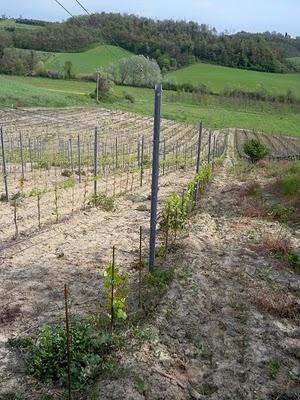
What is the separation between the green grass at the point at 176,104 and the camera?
50.1 meters

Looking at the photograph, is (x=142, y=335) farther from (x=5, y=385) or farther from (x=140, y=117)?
(x=140, y=117)

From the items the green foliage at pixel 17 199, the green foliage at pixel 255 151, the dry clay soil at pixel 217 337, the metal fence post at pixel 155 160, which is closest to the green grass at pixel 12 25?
the green foliage at pixel 255 151

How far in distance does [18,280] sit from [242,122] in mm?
48962

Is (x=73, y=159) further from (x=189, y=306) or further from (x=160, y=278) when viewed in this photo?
(x=189, y=306)

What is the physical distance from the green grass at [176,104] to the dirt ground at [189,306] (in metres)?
38.8

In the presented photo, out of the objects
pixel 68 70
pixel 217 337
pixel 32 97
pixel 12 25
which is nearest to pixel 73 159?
pixel 217 337

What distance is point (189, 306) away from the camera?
21.8ft

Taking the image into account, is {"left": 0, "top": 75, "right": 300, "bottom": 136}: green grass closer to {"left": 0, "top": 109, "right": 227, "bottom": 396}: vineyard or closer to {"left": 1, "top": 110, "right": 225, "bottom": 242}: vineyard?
{"left": 1, "top": 110, "right": 225, "bottom": 242}: vineyard

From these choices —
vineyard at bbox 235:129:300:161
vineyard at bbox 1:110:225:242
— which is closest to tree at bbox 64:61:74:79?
vineyard at bbox 1:110:225:242

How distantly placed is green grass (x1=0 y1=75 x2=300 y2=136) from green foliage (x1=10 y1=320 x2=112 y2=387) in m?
42.7

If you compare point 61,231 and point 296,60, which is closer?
point 61,231

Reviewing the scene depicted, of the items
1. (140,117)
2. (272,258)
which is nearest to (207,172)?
(272,258)

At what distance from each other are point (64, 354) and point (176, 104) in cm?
6093

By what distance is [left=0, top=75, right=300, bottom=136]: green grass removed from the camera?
164 ft
